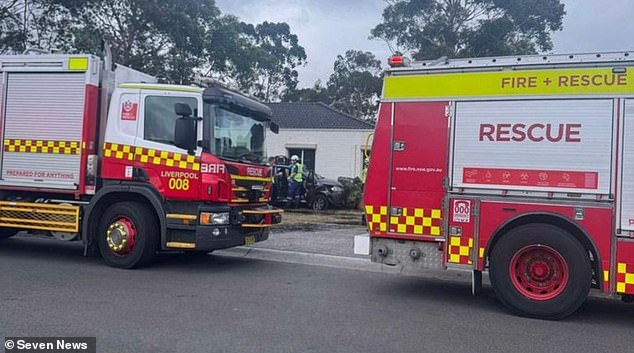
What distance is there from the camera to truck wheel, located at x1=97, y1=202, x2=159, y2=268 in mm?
8711

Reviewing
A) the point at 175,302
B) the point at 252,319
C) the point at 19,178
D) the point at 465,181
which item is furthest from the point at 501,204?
the point at 19,178

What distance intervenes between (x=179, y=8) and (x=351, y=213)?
42.4ft

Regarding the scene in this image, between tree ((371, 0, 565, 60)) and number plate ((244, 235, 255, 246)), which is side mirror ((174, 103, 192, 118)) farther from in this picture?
tree ((371, 0, 565, 60))

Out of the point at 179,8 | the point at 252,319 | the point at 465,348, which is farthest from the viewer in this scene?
the point at 179,8

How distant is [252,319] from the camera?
241 inches

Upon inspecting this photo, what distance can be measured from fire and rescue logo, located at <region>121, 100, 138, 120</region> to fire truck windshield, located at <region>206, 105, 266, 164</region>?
1233mm

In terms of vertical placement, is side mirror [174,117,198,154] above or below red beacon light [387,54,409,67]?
below

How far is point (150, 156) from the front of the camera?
873cm

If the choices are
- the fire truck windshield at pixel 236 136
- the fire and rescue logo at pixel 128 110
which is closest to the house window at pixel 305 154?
the fire truck windshield at pixel 236 136

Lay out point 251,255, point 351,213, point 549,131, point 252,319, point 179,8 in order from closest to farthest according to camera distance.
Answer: point 252,319 → point 549,131 → point 251,255 → point 351,213 → point 179,8

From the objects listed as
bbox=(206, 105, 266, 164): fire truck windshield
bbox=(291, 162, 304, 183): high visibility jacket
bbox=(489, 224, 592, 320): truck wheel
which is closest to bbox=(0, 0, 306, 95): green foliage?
bbox=(291, 162, 304, 183): high visibility jacket

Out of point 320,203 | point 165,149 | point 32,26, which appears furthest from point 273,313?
point 32,26

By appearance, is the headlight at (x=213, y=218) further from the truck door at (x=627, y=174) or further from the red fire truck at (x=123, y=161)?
the truck door at (x=627, y=174)

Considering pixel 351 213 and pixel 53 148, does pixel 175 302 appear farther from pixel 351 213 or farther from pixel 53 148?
pixel 351 213
